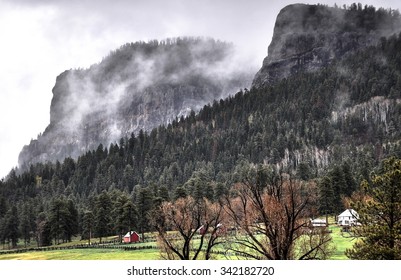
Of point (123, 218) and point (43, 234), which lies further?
point (123, 218)

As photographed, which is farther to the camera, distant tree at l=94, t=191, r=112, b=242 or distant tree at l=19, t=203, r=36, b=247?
distant tree at l=94, t=191, r=112, b=242

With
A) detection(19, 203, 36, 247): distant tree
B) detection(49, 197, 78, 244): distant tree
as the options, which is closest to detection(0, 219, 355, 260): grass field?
detection(19, 203, 36, 247): distant tree

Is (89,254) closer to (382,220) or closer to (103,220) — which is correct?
(103,220)

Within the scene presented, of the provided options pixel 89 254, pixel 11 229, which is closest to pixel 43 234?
pixel 11 229

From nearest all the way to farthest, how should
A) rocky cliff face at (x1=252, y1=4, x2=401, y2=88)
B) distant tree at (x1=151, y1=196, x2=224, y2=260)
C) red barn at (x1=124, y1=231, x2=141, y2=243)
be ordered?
1. distant tree at (x1=151, y1=196, x2=224, y2=260)
2. red barn at (x1=124, y1=231, x2=141, y2=243)
3. rocky cliff face at (x1=252, y1=4, x2=401, y2=88)

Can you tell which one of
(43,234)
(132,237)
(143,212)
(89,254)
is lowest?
(89,254)

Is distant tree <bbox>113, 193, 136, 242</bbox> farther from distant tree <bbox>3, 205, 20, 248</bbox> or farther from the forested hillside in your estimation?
the forested hillside

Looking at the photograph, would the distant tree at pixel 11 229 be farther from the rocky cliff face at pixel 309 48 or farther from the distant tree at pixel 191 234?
the rocky cliff face at pixel 309 48

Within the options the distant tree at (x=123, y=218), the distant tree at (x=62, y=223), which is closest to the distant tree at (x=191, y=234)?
the distant tree at (x=62, y=223)

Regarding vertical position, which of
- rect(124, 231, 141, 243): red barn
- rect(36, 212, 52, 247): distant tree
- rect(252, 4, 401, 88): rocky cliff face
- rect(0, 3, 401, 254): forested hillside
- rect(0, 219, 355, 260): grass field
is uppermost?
rect(252, 4, 401, 88): rocky cliff face

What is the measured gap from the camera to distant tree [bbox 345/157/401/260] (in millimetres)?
10578

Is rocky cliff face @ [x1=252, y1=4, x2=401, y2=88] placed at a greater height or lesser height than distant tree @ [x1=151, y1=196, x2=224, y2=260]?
greater

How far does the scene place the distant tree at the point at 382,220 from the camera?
416 inches

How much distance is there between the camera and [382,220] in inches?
443
